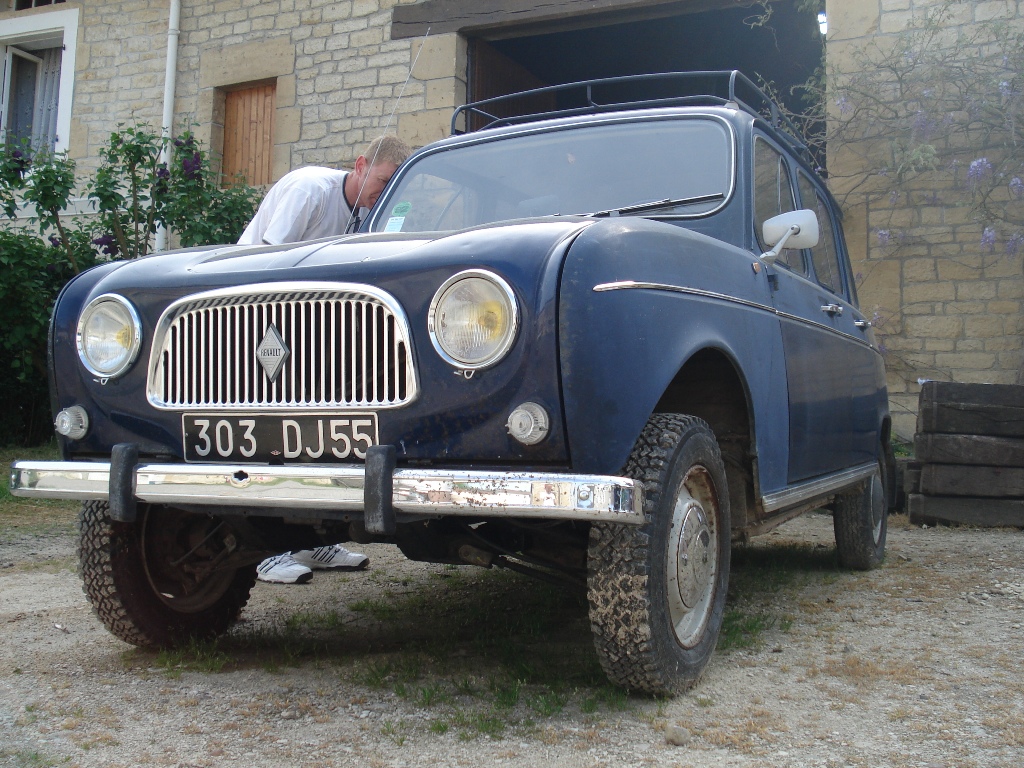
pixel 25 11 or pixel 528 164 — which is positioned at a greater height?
pixel 25 11

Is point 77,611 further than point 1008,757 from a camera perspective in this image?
Yes

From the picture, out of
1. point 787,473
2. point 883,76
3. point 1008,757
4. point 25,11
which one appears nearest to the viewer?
point 1008,757

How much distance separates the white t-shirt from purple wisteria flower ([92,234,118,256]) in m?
4.97

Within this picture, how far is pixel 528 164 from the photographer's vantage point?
12.5ft

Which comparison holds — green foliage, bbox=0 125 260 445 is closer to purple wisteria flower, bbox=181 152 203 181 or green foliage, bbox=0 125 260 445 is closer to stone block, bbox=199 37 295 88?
purple wisteria flower, bbox=181 152 203 181

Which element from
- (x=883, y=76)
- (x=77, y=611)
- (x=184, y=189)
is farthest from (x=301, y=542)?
(x=883, y=76)

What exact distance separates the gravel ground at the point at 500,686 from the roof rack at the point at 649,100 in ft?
6.45

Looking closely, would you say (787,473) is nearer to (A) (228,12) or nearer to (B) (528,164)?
(B) (528,164)

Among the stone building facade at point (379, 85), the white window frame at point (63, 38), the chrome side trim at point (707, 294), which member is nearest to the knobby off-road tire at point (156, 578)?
the chrome side trim at point (707, 294)

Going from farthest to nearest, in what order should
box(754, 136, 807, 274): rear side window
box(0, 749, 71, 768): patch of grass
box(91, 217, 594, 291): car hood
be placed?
1. box(754, 136, 807, 274): rear side window
2. box(91, 217, 594, 291): car hood
3. box(0, 749, 71, 768): patch of grass

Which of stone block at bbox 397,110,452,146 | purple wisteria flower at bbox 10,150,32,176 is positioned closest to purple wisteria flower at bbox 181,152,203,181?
purple wisteria flower at bbox 10,150,32,176

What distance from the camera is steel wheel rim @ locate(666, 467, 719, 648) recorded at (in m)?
2.66

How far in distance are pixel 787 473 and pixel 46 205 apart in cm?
754

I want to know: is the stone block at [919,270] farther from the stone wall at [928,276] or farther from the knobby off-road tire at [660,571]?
the knobby off-road tire at [660,571]
